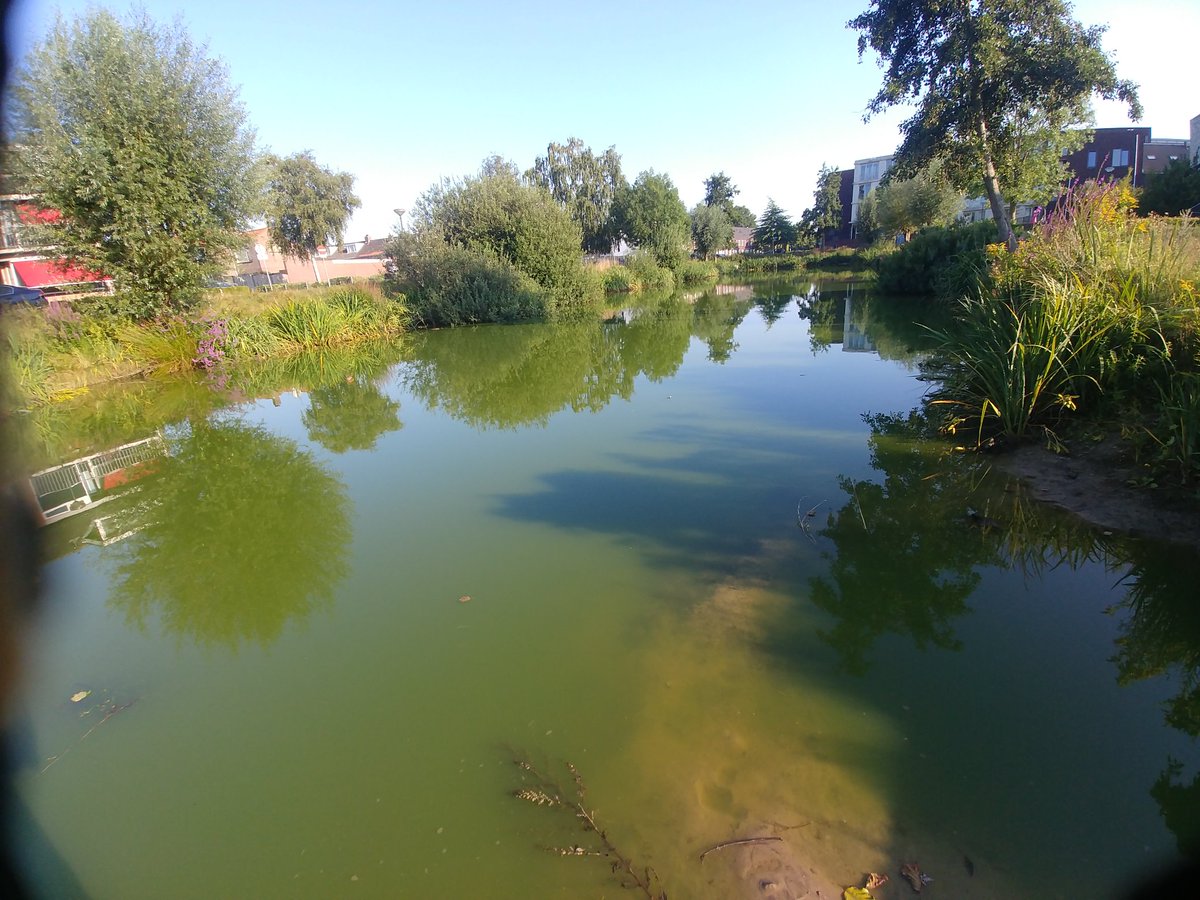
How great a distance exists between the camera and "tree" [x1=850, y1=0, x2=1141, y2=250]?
13.6m

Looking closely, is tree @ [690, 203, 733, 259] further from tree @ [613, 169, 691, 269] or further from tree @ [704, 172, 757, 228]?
tree @ [704, 172, 757, 228]

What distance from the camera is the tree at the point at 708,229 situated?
165ft

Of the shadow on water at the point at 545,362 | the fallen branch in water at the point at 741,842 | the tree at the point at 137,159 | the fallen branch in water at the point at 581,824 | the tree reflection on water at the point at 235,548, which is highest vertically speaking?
the tree at the point at 137,159

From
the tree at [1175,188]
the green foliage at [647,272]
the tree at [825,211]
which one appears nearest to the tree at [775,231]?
the tree at [825,211]

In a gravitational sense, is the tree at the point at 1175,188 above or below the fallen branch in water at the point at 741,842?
above

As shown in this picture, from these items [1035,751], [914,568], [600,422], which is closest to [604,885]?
[1035,751]

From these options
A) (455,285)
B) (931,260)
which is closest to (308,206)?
(455,285)

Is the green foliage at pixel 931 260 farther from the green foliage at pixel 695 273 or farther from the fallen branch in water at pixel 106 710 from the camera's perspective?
the fallen branch in water at pixel 106 710

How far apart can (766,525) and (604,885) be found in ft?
9.21

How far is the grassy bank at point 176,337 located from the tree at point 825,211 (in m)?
55.7

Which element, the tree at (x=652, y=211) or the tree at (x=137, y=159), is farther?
the tree at (x=652, y=211)

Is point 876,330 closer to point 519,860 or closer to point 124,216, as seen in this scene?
point 519,860

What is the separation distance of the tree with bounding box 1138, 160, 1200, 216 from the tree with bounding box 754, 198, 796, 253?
1542 inches

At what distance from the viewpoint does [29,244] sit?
11.0 metres
